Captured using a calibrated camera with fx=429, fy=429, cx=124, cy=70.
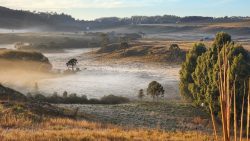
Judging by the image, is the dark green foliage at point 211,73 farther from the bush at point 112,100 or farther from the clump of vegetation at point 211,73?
the bush at point 112,100

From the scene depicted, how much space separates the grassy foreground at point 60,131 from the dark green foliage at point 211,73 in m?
20.3

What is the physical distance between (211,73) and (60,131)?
3493 cm

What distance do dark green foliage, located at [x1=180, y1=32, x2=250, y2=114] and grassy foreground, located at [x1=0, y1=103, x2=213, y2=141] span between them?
2028cm

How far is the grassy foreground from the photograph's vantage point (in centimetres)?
1659

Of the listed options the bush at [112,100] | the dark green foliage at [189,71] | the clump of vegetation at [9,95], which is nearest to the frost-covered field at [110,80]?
the bush at [112,100]

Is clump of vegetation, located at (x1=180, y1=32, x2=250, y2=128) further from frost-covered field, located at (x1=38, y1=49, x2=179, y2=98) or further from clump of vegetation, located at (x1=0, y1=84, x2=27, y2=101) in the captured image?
clump of vegetation, located at (x1=0, y1=84, x2=27, y2=101)

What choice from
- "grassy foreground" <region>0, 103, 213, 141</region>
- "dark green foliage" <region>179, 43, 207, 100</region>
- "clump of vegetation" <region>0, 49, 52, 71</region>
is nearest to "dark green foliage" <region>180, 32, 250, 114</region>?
"dark green foliage" <region>179, 43, 207, 100</region>

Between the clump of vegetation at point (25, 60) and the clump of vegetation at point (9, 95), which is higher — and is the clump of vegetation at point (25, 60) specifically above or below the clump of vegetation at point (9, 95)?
below

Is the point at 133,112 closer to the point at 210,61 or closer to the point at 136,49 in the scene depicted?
the point at 210,61

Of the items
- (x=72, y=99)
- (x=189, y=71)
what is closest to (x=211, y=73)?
(x=189, y=71)

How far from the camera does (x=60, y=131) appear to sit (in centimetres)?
1914

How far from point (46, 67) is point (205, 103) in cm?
6078

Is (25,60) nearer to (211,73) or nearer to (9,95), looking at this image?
(211,73)

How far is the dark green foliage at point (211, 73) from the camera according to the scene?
47184 mm
